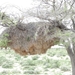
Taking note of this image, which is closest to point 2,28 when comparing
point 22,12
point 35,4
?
point 22,12

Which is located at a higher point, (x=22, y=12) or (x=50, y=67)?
(x=22, y=12)

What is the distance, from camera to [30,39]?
27.5 feet

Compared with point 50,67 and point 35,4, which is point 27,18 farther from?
point 50,67

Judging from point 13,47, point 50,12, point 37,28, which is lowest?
point 13,47

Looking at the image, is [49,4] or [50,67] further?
[50,67]

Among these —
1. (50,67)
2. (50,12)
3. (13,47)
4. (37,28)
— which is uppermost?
(50,12)

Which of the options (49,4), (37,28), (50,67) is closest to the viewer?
(37,28)

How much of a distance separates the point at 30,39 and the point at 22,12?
957mm

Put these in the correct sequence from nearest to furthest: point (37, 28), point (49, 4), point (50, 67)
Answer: point (37, 28), point (49, 4), point (50, 67)

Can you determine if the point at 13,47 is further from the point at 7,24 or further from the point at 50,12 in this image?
the point at 50,12

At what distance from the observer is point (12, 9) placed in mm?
8375

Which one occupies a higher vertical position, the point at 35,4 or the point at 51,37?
the point at 35,4

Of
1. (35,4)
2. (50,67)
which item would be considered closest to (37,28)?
(35,4)

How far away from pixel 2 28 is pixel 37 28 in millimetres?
1195
